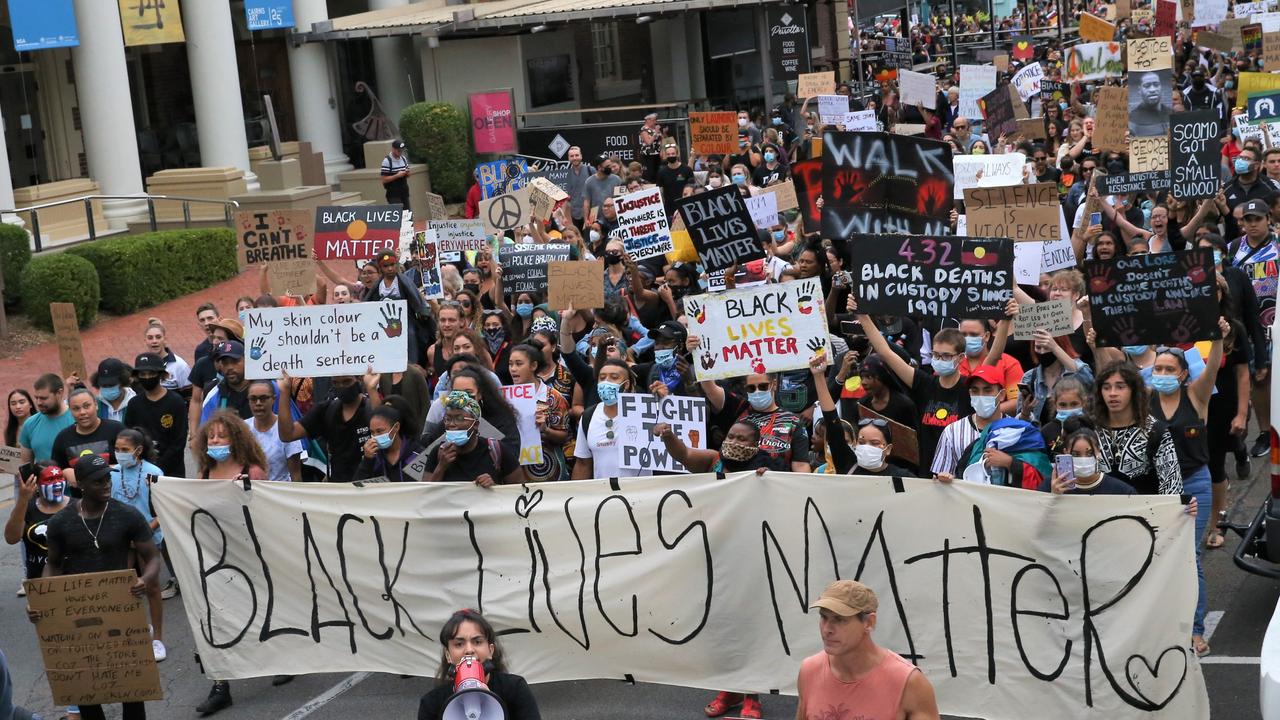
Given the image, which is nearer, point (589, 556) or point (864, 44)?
point (589, 556)

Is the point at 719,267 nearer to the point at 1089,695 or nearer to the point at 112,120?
the point at 1089,695

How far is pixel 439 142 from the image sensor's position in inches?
1088

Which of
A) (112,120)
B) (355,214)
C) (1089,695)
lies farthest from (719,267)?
(112,120)

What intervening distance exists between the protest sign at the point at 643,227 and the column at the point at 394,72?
18.4 meters

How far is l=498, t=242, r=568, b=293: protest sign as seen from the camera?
1222 cm

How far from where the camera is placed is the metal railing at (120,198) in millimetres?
20875

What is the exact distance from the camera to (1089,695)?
21.0 feet

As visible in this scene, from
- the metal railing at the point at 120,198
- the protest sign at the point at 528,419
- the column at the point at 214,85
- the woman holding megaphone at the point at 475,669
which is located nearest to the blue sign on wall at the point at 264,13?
the column at the point at 214,85

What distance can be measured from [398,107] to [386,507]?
24.2 metres

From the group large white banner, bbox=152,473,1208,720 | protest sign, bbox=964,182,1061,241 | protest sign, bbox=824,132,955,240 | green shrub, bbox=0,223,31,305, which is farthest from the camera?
green shrub, bbox=0,223,31,305

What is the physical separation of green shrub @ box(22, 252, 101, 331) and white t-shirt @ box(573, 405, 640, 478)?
12.1 m

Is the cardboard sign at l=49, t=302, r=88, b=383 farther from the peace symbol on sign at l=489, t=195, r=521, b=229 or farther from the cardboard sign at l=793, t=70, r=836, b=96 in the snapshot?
the cardboard sign at l=793, t=70, r=836, b=96

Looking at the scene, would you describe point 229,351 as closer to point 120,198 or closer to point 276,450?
point 276,450

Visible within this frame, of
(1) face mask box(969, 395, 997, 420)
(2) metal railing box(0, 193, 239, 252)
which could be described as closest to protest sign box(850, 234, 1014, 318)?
(1) face mask box(969, 395, 997, 420)
